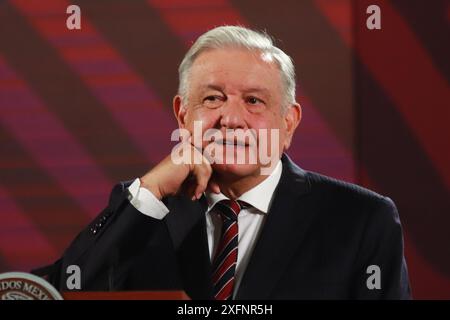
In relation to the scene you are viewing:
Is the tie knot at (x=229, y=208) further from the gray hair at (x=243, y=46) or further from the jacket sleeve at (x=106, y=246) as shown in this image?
the gray hair at (x=243, y=46)

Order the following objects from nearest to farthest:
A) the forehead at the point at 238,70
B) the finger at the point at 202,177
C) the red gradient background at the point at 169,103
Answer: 1. the finger at the point at 202,177
2. the forehead at the point at 238,70
3. the red gradient background at the point at 169,103

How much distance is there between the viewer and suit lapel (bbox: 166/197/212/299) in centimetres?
205

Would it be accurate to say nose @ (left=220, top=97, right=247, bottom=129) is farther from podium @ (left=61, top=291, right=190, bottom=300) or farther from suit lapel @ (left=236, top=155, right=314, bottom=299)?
podium @ (left=61, top=291, right=190, bottom=300)

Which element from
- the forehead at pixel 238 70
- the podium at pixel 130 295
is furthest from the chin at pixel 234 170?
the podium at pixel 130 295

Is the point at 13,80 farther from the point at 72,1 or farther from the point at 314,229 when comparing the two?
the point at 314,229

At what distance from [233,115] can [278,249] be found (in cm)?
39

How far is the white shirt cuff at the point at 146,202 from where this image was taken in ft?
6.62

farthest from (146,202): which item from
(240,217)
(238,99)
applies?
(238,99)
